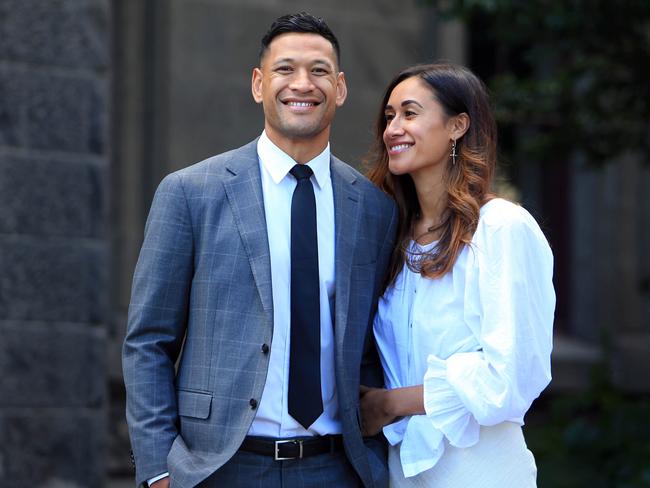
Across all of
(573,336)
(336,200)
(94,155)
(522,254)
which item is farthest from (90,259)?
(573,336)

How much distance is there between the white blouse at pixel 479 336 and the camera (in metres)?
3.65

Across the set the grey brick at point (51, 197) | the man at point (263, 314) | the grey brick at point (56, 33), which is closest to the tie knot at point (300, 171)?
the man at point (263, 314)

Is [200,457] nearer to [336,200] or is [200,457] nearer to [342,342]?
[342,342]

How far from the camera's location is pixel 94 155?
20.9 feet

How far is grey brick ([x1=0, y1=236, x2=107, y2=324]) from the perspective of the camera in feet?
19.9

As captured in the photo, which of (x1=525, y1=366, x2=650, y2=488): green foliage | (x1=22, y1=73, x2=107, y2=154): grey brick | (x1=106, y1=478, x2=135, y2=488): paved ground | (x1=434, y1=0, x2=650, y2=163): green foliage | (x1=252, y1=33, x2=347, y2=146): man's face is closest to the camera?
(x1=252, y1=33, x2=347, y2=146): man's face

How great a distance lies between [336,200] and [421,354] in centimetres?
65

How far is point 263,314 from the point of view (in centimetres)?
366

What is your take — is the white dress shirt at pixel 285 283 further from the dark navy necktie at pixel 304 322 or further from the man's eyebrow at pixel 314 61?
the man's eyebrow at pixel 314 61

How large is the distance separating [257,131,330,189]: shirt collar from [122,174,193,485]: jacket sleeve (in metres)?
0.35

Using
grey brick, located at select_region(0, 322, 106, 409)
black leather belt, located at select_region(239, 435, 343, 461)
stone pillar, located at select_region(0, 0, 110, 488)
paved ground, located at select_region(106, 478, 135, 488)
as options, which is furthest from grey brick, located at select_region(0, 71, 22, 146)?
paved ground, located at select_region(106, 478, 135, 488)

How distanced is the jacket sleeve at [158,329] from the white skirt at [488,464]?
97cm

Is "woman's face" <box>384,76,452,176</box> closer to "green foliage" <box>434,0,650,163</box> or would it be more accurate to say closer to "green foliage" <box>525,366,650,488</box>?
"green foliage" <box>434,0,650,163</box>

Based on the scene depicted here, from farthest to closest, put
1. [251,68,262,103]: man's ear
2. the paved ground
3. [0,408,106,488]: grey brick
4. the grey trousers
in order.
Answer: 1. the paved ground
2. [0,408,106,488]: grey brick
3. [251,68,262,103]: man's ear
4. the grey trousers
